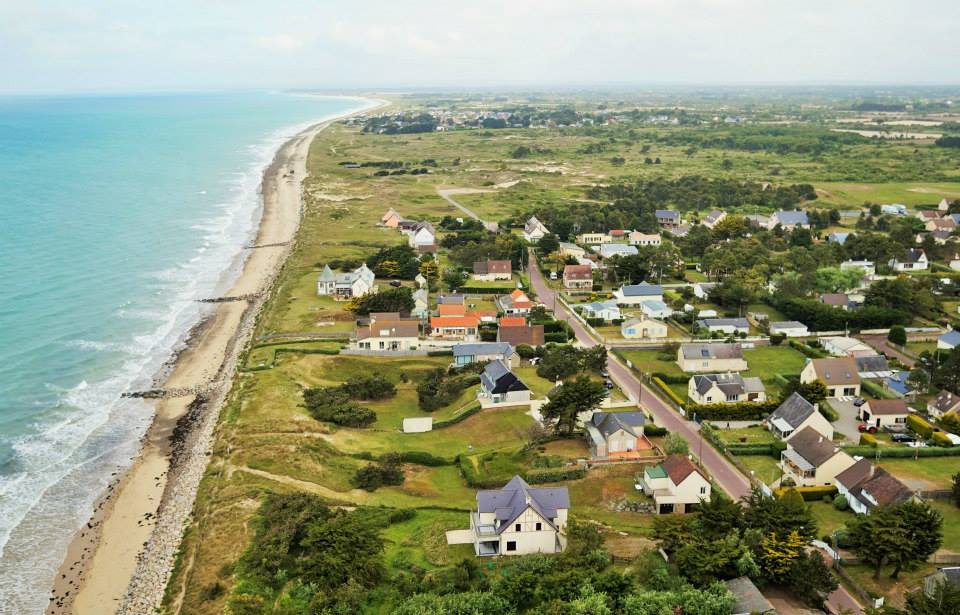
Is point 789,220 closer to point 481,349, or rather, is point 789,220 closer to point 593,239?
point 593,239

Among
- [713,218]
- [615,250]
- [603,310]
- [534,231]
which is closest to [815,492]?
[603,310]

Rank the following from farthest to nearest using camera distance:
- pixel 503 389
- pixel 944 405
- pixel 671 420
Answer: pixel 503 389, pixel 671 420, pixel 944 405

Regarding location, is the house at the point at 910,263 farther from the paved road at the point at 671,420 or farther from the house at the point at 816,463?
the house at the point at 816,463

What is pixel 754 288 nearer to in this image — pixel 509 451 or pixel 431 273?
pixel 431 273

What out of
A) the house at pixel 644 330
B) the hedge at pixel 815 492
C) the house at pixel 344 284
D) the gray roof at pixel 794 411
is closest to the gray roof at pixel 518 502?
the hedge at pixel 815 492

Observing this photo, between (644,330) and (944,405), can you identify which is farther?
(644,330)

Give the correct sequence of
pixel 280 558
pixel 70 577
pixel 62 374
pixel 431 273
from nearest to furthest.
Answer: pixel 280 558, pixel 70 577, pixel 62 374, pixel 431 273

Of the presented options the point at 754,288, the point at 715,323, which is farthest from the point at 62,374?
the point at 754,288
